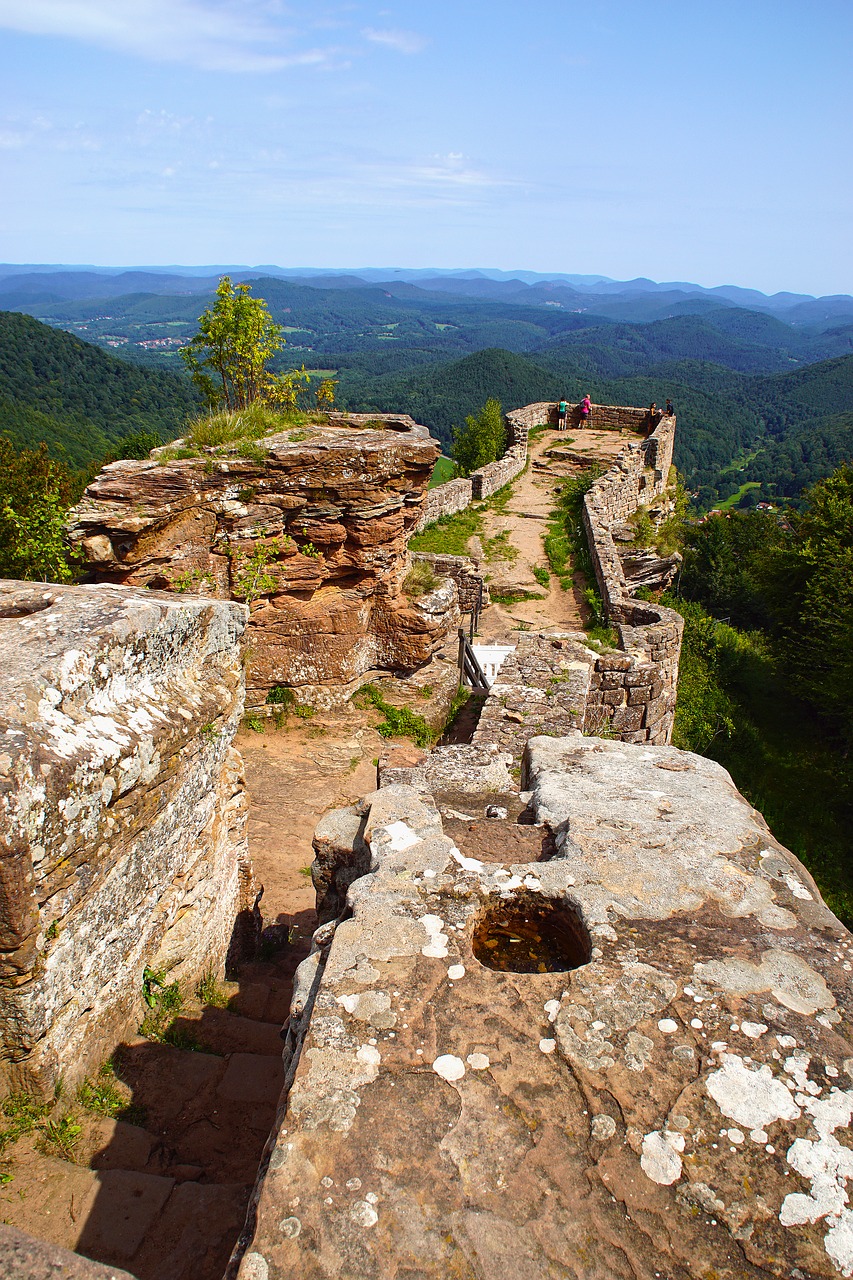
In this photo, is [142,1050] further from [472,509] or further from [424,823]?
[472,509]

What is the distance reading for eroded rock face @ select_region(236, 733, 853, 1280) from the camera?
181 cm

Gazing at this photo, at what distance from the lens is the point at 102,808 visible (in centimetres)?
308

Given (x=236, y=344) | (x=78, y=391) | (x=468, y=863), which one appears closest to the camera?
(x=468, y=863)

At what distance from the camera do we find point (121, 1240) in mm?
2492

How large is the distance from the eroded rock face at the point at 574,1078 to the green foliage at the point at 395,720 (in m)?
6.29

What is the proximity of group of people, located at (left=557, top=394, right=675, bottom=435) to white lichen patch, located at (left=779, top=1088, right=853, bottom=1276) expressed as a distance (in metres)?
24.0

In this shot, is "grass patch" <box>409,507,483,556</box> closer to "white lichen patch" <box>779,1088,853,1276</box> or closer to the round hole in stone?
the round hole in stone

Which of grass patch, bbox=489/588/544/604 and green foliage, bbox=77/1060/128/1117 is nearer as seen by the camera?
green foliage, bbox=77/1060/128/1117

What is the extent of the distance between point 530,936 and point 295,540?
6835mm

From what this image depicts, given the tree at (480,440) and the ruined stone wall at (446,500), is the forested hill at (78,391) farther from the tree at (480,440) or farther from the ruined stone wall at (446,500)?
the ruined stone wall at (446,500)

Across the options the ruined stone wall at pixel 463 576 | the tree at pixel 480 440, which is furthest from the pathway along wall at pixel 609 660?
the tree at pixel 480 440

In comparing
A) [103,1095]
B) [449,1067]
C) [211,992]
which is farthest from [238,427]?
[449,1067]

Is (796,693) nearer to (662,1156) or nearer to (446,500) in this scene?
(446,500)

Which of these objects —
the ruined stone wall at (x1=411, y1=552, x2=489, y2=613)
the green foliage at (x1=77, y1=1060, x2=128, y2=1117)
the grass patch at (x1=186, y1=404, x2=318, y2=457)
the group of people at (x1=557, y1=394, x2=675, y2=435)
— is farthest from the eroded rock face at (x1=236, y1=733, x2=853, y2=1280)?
the group of people at (x1=557, y1=394, x2=675, y2=435)
